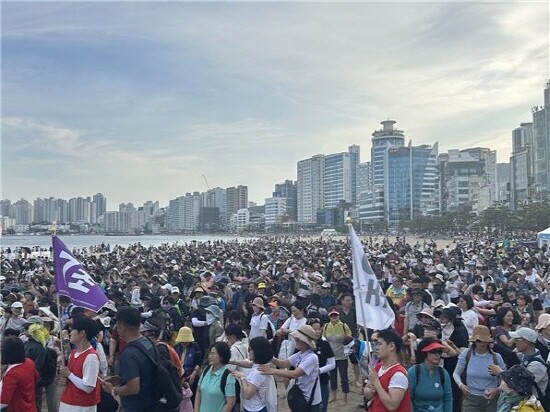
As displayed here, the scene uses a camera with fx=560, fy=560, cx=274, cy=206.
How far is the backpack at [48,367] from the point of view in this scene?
18.9ft

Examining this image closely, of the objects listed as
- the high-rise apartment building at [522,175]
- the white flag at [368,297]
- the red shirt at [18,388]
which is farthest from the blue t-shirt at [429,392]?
the high-rise apartment building at [522,175]

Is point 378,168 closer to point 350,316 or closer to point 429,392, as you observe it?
point 350,316

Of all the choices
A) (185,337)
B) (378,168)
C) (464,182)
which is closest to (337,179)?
(378,168)

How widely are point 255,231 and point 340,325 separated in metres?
157

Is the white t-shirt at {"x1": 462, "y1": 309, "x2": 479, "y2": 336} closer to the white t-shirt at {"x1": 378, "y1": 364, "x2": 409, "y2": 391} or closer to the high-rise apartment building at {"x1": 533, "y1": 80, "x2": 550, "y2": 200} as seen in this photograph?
the white t-shirt at {"x1": 378, "y1": 364, "x2": 409, "y2": 391}

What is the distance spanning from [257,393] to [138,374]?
1.12 metres

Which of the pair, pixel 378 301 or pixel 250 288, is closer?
pixel 378 301

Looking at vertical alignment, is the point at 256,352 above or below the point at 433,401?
above

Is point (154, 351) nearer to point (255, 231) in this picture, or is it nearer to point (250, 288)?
point (250, 288)

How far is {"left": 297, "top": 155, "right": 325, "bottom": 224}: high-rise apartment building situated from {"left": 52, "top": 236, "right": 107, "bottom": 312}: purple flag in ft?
588

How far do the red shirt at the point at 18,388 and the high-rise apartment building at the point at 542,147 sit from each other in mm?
86097

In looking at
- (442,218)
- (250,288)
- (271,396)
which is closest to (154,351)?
(271,396)

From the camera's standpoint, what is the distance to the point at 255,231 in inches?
6467

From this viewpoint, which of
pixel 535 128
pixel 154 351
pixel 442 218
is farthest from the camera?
pixel 535 128
